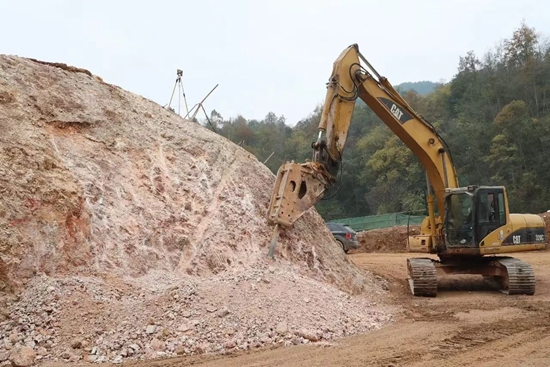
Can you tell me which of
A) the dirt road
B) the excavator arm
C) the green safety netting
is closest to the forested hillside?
the green safety netting

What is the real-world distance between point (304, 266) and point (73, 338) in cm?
440

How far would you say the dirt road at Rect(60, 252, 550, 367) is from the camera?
6.07 metres

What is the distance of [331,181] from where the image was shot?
35.0ft

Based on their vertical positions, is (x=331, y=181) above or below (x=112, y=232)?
above

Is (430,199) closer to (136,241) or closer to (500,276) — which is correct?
(500,276)

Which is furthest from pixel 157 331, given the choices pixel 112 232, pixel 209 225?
pixel 209 225

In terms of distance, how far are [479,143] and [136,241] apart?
37.4 meters

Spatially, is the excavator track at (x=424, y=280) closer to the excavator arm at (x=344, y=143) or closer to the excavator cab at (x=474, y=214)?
the excavator cab at (x=474, y=214)

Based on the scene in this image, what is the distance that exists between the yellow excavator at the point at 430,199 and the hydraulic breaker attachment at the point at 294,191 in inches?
0.7

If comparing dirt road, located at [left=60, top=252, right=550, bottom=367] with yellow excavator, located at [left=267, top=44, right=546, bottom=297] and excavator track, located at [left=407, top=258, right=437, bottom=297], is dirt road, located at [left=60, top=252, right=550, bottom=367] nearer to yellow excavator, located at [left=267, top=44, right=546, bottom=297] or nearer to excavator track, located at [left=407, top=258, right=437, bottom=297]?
excavator track, located at [left=407, top=258, right=437, bottom=297]

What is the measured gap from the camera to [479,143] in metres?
41.3

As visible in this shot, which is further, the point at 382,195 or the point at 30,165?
the point at 382,195

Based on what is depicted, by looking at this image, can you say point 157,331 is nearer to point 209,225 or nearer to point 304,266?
point 209,225

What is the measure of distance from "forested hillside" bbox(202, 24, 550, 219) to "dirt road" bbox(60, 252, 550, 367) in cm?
2327
